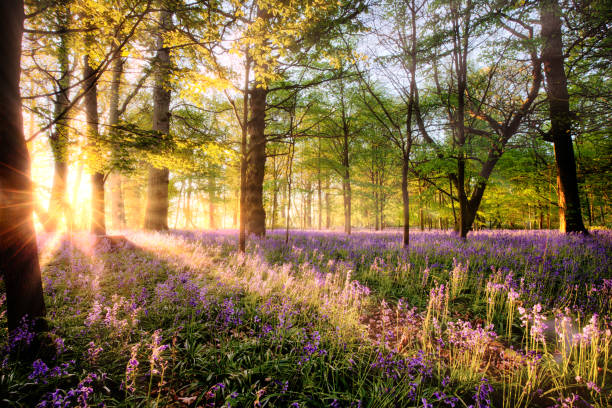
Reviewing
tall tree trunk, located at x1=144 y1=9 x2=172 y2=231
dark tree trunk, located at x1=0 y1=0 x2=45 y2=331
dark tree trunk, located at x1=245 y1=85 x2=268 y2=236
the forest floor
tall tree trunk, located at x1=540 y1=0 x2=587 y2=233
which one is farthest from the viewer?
tall tree trunk, located at x1=144 y1=9 x2=172 y2=231

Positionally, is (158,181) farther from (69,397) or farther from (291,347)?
(291,347)

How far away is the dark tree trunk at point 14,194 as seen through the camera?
1971 mm

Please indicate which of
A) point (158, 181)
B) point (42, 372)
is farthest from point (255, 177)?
point (42, 372)

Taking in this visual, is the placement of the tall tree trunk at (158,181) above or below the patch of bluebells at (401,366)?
above

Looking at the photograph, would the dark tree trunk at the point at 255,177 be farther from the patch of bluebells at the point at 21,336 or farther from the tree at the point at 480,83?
the patch of bluebells at the point at 21,336

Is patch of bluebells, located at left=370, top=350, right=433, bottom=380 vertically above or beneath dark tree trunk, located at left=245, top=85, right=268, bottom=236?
beneath

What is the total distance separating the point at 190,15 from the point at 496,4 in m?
9.47

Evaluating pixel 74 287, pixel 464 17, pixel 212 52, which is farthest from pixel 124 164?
pixel 464 17

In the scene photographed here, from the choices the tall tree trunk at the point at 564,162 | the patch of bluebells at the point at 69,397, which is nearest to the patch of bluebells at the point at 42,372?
the patch of bluebells at the point at 69,397

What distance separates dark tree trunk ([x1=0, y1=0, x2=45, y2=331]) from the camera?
1971 mm

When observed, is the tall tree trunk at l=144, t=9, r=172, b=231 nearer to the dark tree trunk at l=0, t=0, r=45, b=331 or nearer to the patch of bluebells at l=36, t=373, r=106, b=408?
the dark tree trunk at l=0, t=0, r=45, b=331

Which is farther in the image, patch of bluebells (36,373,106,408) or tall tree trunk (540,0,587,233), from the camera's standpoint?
tall tree trunk (540,0,587,233)

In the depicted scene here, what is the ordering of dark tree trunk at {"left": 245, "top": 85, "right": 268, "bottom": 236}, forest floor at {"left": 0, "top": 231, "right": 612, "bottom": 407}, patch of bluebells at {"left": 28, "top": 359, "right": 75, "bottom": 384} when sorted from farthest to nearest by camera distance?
dark tree trunk at {"left": 245, "top": 85, "right": 268, "bottom": 236}
forest floor at {"left": 0, "top": 231, "right": 612, "bottom": 407}
patch of bluebells at {"left": 28, "top": 359, "right": 75, "bottom": 384}

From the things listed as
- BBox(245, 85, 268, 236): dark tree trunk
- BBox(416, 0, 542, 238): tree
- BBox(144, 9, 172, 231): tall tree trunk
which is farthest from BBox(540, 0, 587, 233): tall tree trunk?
BBox(144, 9, 172, 231): tall tree trunk
